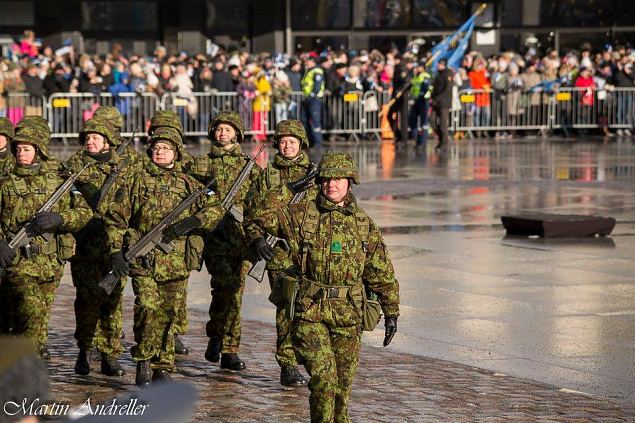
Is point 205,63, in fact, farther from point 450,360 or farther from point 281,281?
point 281,281

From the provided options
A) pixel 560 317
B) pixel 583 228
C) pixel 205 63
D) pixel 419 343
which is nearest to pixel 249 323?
pixel 419 343

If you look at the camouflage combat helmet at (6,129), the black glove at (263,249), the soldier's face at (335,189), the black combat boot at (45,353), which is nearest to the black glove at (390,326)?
the soldier's face at (335,189)

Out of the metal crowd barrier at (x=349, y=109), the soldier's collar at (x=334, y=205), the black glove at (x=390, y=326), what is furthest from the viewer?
the metal crowd barrier at (x=349, y=109)

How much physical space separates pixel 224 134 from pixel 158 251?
1474 mm

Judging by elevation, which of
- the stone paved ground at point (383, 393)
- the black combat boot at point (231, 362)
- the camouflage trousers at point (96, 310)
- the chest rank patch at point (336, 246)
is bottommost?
the stone paved ground at point (383, 393)

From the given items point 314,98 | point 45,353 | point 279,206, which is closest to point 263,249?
point 279,206

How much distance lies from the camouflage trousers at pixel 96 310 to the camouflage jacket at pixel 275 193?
115 centimetres

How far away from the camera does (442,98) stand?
3116cm

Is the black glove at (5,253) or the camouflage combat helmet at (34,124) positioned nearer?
the black glove at (5,253)

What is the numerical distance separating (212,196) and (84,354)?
137cm

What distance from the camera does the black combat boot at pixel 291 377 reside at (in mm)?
9414

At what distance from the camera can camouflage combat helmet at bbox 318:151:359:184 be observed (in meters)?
7.61

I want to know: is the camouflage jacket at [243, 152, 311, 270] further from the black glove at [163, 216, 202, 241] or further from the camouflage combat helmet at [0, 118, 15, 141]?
the camouflage combat helmet at [0, 118, 15, 141]

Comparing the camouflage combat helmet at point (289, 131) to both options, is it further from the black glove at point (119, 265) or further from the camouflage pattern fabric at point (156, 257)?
the black glove at point (119, 265)
